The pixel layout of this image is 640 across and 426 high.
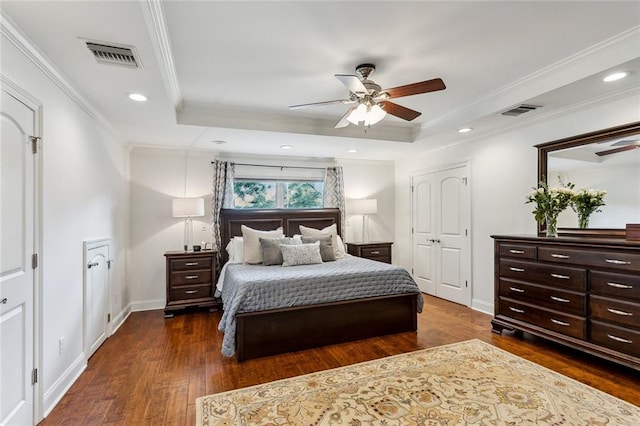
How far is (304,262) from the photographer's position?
402 centimetres

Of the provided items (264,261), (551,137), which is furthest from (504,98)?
(264,261)

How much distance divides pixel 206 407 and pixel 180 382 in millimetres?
488

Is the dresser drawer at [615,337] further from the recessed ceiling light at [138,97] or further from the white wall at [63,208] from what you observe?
the recessed ceiling light at [138,97]

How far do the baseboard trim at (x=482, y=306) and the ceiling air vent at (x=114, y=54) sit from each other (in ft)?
15.2

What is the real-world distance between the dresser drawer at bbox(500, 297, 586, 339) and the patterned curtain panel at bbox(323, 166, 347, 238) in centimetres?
281

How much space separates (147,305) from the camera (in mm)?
4621

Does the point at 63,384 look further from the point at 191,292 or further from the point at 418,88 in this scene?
the point at 418,88

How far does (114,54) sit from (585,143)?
4171 millimetres

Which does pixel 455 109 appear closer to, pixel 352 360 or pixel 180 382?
pixel 352 360

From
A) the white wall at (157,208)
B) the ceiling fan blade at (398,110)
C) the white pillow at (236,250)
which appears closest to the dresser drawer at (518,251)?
the ceiling fan blade at (398,110)

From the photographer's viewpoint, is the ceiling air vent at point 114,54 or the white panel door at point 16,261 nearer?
the white panel door at point 16,261

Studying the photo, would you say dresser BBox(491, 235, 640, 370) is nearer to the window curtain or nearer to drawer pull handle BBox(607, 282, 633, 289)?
drawer pull handle BBox(607, 282, 633, 289)

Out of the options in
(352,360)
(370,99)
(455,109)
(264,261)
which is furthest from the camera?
(264,261)

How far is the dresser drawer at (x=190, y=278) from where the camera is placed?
14.2 ft
